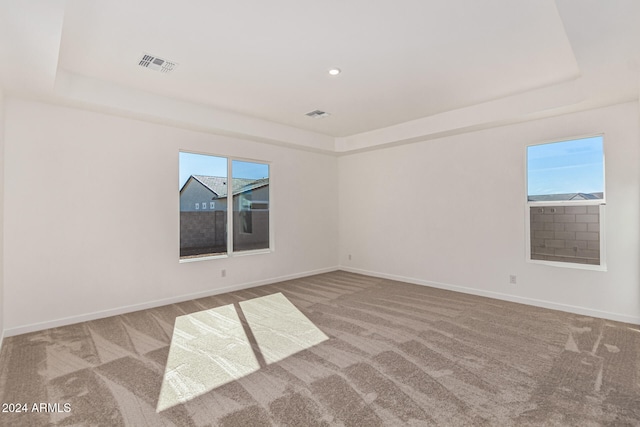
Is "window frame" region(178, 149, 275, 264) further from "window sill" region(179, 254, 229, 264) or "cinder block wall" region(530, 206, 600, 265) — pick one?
"cinder block wall" region(530, 206, 600, 265)

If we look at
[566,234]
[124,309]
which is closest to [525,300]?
[566,234]

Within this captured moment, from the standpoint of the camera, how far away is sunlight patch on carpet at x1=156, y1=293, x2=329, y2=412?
7.75ft

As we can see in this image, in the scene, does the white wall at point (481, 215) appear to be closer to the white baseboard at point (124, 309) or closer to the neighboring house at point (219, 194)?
the neighboring house at point (219, 194)

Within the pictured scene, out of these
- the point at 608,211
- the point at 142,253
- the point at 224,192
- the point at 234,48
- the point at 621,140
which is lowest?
the point at 142,253

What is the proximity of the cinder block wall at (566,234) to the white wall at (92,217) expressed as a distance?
4409 mm

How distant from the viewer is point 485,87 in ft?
12.6

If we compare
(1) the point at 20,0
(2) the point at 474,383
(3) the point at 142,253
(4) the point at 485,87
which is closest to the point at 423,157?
(4) the point at 485,87

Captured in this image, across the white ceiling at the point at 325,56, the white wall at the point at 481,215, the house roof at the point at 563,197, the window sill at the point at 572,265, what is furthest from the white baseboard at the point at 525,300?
the white ceiling at the point at 325,56

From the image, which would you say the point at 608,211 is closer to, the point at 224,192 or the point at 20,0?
the point at 224,192

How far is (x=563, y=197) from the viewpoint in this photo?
4.07m

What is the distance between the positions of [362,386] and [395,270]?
148 inches

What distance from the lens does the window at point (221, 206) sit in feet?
15.4

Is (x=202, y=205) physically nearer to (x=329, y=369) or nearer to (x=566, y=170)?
(x=329, y=369)

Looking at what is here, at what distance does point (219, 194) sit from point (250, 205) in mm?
616
